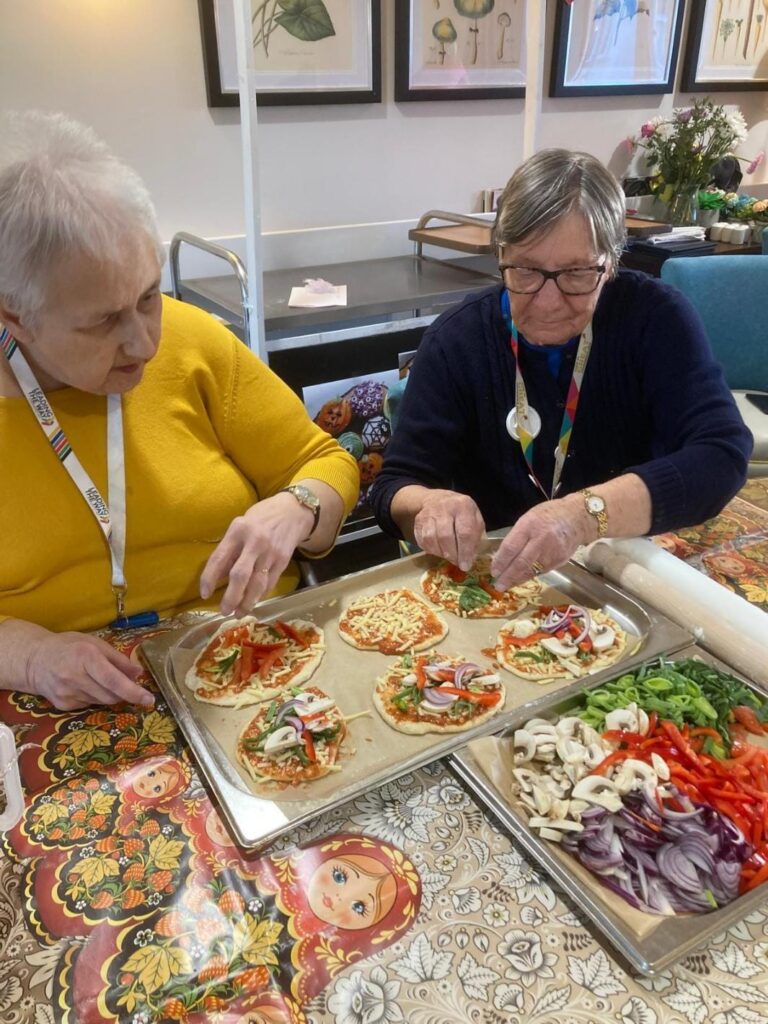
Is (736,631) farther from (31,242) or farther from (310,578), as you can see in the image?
(31,242)

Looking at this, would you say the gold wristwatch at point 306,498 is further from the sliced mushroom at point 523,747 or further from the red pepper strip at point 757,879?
the red pepper strip at point 757,879

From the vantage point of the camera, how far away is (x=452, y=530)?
1416 mm

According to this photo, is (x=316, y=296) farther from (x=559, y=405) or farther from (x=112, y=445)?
(x=112, y=445)

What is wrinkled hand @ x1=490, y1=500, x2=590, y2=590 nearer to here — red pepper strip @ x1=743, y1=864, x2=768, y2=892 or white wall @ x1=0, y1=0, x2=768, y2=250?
red pepper strip @ x1=743, y1=864, x2=768, y2=892

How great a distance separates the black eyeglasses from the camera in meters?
1.43

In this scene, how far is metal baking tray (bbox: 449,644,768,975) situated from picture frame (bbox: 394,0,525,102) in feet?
10.6

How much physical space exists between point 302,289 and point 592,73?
2214 millimetres

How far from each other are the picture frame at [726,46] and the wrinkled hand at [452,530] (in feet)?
13.0

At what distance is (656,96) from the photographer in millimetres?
4211

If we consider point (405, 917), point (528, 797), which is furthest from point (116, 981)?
point (528, 797)

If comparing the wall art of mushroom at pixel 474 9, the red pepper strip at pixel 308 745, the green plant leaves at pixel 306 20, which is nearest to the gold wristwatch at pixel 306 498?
the red pepper strip at pixel 308 745

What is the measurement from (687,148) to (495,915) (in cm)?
415

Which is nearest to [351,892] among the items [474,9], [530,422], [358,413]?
[530,422]

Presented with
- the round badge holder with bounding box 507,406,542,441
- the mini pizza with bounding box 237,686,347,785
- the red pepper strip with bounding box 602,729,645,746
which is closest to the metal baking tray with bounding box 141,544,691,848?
the mini pizza with bounding box 237,686,347,785
